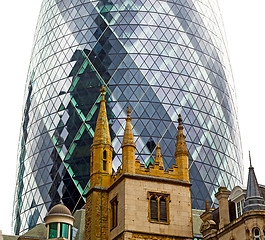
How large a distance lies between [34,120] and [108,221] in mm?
24446

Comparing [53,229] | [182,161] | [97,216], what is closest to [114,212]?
[97,216]

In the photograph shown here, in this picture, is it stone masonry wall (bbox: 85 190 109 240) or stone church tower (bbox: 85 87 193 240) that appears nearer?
stone church tower (bbox: 85 87 193 240)

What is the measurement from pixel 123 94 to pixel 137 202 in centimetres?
2091

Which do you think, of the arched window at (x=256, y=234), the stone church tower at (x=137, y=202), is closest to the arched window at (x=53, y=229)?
the stone church tower at (x=137, y=202)

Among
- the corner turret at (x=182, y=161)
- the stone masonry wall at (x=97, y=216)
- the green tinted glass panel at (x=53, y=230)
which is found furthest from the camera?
the green tinted glass panel at (x=53, y=230)

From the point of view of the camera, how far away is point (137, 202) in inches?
1196

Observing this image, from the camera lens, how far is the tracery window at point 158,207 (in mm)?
30547

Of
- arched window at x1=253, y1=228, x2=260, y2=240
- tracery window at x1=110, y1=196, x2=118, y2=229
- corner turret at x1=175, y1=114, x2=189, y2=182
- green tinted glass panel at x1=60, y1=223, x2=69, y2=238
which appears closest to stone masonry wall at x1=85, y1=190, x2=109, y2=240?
tracery window at x1=110, y1=196, x2=118, y2=229

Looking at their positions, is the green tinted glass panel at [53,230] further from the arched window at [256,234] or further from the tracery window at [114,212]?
the arched window at [256,234]

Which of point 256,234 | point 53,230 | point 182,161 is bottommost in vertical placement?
point 256,234

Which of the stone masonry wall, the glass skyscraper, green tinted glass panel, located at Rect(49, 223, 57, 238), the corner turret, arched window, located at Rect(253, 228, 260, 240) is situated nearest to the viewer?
arched window, located at Rect(253, 228, 260, 240)

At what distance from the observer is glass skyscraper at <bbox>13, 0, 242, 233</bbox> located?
49375 millimetres

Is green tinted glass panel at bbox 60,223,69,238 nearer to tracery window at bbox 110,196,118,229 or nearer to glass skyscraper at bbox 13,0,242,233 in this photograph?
tracery window at bbox 110,196,118,229

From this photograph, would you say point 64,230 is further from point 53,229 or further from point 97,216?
point 97,216
